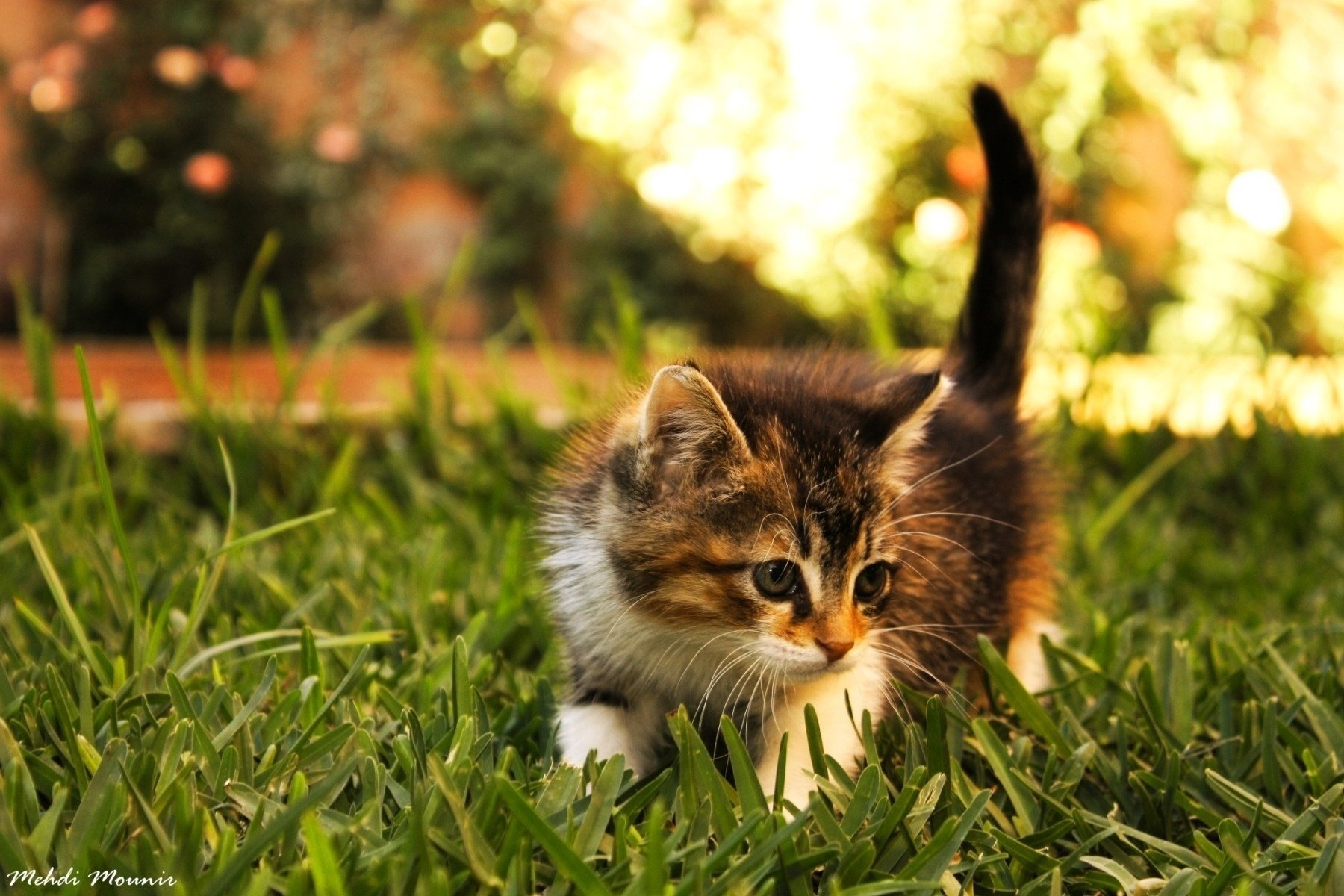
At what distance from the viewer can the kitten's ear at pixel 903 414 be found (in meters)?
1.84

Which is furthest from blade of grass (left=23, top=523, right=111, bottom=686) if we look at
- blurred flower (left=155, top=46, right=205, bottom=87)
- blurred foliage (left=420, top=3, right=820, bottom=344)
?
blurred flower (left=155, top=46, right=205, bottom=87)

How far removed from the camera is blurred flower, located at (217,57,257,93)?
771 centimetres

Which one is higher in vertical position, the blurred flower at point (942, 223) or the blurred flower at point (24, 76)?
the blurred flower at point (24, 76)

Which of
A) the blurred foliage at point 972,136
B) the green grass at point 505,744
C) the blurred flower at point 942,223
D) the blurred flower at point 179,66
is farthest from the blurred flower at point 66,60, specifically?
the green grass at point 505,744

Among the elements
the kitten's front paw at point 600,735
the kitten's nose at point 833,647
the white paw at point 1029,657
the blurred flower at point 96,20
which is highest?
the blurred flower at point 96,20

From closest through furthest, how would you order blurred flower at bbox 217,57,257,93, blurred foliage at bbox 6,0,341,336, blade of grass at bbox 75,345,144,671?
1. blade of grass at bbox 75,345,144,671
2. blurred foliage at bbox 6,0,341,336
3. blurred flower at bbox 217,57,257,93

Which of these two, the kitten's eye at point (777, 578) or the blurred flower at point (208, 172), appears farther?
the blurred flower at point (208, 172)

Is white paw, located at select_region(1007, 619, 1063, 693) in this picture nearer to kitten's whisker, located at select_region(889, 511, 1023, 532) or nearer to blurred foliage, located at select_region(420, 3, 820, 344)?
kitten's whisker, located at select_region(889, 511, 1023, 532)

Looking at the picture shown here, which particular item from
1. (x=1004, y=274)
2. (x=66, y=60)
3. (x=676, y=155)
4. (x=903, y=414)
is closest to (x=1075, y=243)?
(x=676, y=155)

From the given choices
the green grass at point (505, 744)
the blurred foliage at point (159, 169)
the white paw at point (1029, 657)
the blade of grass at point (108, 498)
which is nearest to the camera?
the green grass at point (505, 744)

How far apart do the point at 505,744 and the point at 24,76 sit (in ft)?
24.6

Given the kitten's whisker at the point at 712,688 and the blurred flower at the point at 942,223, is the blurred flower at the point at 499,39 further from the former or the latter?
the kitten's whisker at the point at 712,688

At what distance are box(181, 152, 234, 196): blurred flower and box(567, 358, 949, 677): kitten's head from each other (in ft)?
20.2

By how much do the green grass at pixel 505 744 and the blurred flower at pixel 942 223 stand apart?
3.84m
